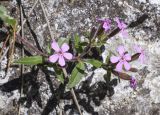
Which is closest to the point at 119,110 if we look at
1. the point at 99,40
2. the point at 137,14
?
the point at 99,40

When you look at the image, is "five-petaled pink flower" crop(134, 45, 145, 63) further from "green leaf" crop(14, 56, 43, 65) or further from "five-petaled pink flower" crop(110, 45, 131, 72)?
"green leaf" crop(14, 56, 43, 65)

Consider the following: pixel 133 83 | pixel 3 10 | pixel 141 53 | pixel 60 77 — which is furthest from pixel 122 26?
pixel 3 10

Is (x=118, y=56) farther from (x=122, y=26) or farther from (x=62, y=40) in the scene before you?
(x=62, y=40)

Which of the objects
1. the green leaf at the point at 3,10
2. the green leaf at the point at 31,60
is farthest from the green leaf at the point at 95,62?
the green leaf at the point at 3,10

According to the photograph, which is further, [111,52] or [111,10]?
[111,10]

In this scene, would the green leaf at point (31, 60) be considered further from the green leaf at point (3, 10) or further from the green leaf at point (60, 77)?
the green leaf at point (3, 10)

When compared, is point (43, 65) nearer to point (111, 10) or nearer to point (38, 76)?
point (38, 76)

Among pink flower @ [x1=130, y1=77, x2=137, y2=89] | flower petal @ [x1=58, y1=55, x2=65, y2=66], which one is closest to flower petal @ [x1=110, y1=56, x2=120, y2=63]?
pink flower @ [x1=130, y1=77, x2=137, y2=89]

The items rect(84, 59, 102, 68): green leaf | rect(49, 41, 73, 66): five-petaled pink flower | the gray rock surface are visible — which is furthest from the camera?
the gray rock surface
